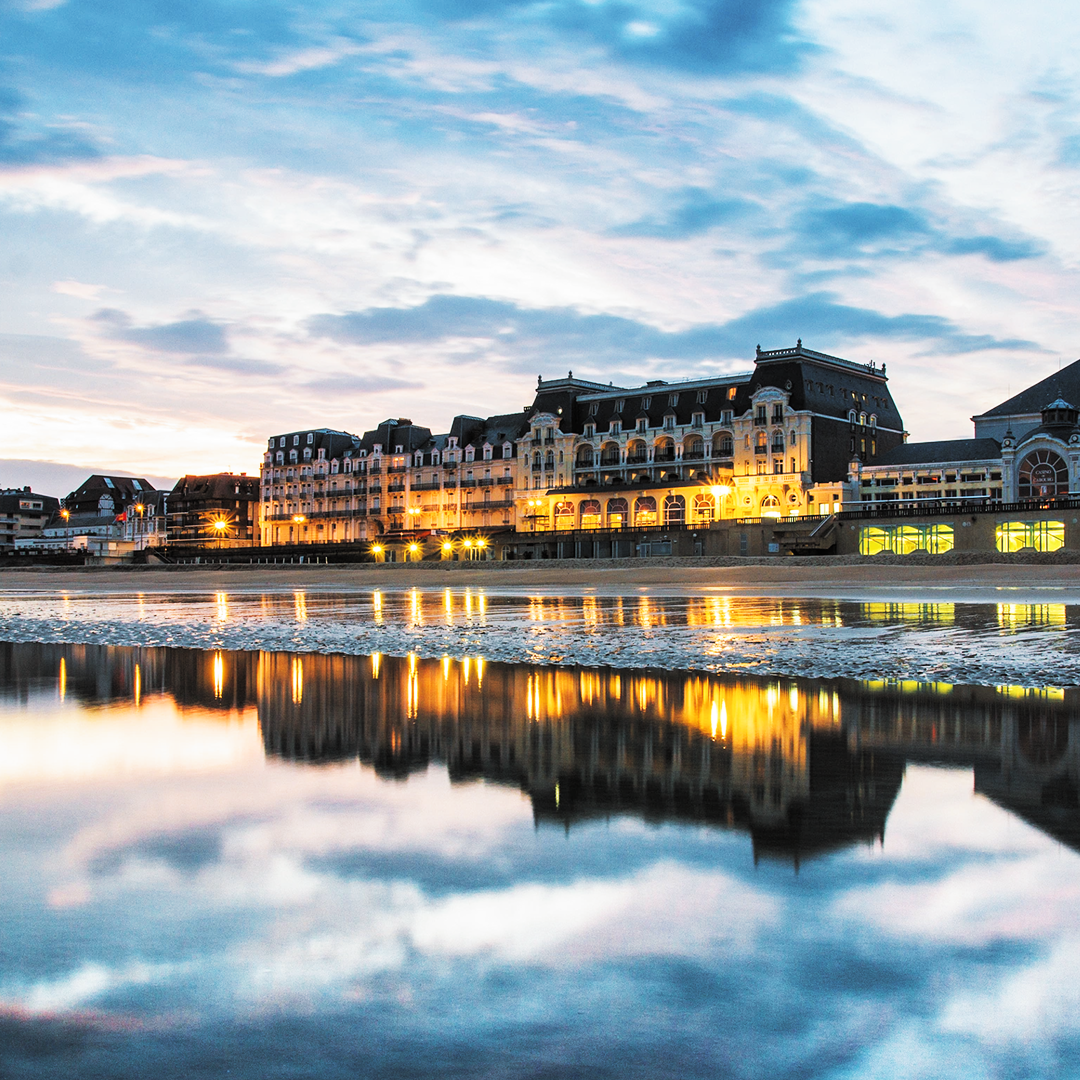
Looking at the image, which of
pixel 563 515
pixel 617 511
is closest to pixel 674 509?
pixel 617 511

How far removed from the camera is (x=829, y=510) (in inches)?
3688

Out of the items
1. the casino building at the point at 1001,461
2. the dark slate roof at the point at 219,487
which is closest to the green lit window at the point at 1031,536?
the casino building at the point at 1001,461

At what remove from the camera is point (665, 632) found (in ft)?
66.5

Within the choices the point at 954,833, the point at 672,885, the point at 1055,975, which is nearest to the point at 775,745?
the point at 954,833

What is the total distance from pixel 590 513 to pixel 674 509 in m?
9.57

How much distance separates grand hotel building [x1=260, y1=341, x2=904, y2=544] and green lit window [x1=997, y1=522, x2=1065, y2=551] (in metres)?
18.3

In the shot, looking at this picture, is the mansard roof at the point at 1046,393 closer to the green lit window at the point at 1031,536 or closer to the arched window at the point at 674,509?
the green lit window at the point at 1031,536

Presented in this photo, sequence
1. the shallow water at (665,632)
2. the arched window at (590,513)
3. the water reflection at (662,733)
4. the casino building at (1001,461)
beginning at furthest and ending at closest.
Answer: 1. the arched window at (590,513)
2. the casino building at (1001,461)
3. the shallow water at (665,632)
4. the water reflection at (662,733)

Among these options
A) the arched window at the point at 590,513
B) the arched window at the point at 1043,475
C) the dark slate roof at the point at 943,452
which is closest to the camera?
the arched window at the point at 1043,475

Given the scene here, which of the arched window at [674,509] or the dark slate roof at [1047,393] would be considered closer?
the dark slate roof at [1047,393]

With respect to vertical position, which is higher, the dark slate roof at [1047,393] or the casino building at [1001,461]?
the dark slate roof at [1047,393]

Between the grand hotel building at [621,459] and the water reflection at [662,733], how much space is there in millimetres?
82650

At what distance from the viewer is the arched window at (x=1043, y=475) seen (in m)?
83.0

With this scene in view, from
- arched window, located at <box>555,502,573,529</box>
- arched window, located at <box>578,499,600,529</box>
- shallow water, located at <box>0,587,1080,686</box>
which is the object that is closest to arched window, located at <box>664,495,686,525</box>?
arched window, located at <box>578,499,600,529</box>
